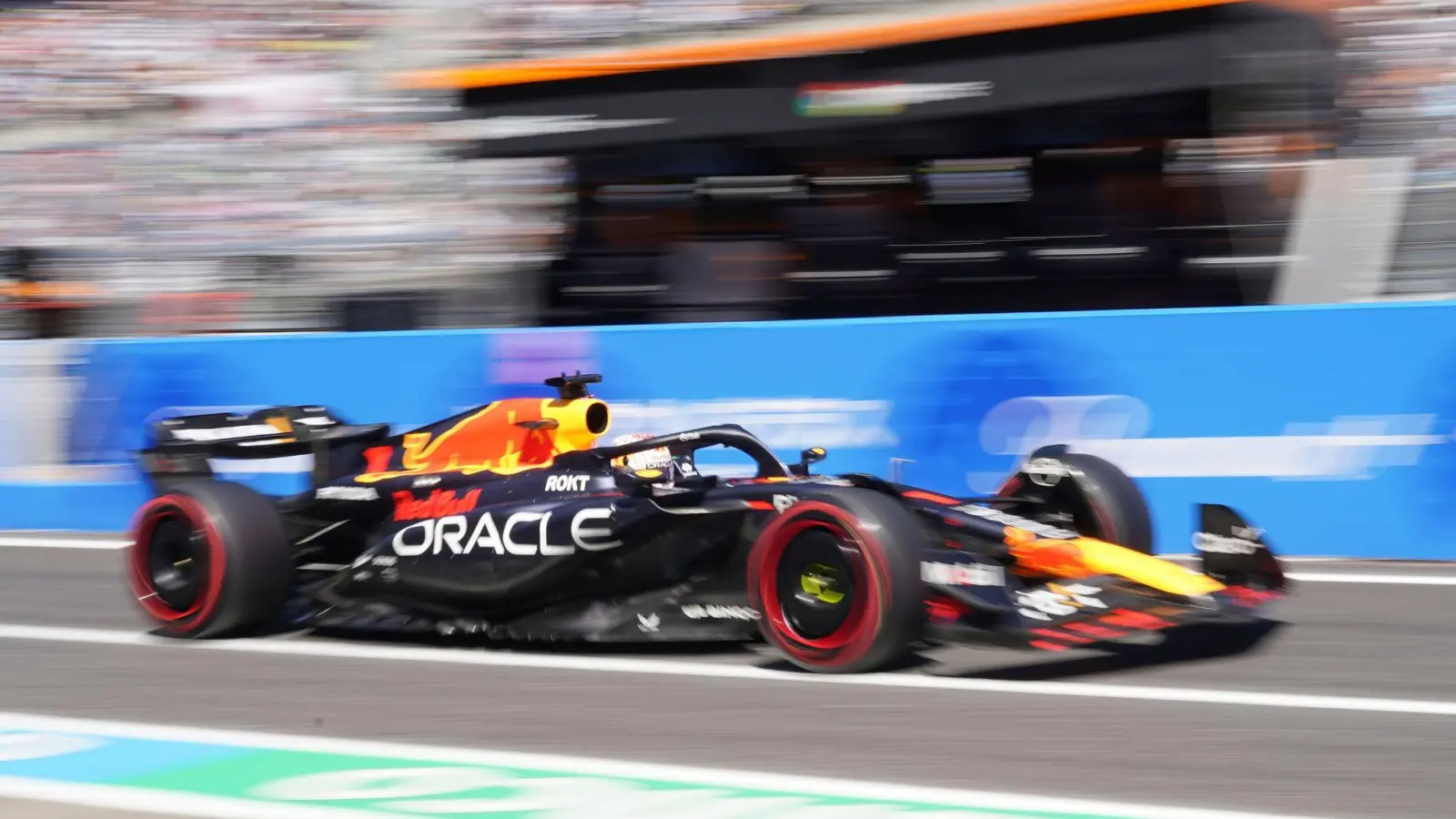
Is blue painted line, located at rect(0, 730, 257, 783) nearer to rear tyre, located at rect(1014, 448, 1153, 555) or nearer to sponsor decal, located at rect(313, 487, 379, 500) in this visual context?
sponsor decal, located at rect(313, 487, 379, 500)

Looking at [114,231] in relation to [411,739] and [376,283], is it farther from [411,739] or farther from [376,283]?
[411,739]

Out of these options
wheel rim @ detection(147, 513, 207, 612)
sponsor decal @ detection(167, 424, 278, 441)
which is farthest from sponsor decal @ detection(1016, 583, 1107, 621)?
sponsor decal @ detection(167, 424, 278, 441)

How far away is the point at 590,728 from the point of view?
4.73 metres

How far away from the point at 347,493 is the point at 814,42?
564cm

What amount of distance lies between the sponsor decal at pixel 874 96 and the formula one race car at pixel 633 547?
450 cm

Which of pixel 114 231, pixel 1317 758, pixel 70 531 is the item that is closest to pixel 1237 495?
pixel 1317 758

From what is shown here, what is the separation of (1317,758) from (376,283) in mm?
9761

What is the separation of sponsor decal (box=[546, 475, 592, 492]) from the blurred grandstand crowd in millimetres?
6024

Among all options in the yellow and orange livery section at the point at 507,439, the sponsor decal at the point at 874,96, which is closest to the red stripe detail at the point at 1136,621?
the yellow and orange livery section at the point at 507,439

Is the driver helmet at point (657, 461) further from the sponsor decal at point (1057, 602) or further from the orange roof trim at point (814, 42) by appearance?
the orange roof trim at point (814, 42)

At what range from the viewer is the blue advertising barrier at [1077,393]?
291 inches

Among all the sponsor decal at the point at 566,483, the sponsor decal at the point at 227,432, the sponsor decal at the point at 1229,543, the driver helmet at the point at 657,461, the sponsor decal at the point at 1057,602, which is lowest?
the sponsor decal at the point at 1057,602

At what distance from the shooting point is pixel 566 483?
19.5 ft

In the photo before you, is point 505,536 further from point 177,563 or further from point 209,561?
point 177,563
